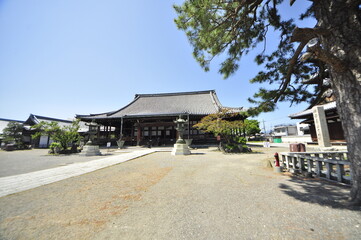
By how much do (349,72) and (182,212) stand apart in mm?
3390

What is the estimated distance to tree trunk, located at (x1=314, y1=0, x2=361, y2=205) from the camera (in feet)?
6.56

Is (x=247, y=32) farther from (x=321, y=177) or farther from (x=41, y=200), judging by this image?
(x=41, y=200)

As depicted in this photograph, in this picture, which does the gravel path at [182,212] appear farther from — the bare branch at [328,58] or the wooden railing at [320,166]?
the bare branch at [328,58]

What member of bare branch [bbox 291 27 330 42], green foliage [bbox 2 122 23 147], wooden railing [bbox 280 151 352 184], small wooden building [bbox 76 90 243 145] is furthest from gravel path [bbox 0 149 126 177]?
green foliage [bbox 2 122 23 147]

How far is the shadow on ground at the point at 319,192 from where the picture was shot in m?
2.23

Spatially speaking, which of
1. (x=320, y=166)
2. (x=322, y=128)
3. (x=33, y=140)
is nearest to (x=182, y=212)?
(x=320, y=166)

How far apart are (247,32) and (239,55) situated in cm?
76

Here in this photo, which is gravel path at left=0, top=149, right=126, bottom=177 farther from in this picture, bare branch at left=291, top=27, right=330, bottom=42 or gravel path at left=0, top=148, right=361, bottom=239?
bare branch at left=291, top=27, right=330, bottom=42

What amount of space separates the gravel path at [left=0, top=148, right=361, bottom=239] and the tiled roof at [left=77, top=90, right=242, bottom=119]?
1438 cm

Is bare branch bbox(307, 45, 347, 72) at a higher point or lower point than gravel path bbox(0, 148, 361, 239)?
higher

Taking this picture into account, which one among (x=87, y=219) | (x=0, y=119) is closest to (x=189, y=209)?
(x=87, y=219)

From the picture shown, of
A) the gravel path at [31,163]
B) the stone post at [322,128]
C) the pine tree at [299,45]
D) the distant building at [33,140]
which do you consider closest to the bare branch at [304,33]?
the pine tree at [299,45]

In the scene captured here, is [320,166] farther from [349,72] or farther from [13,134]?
[13,134]

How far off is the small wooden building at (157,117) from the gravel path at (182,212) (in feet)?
33.4
